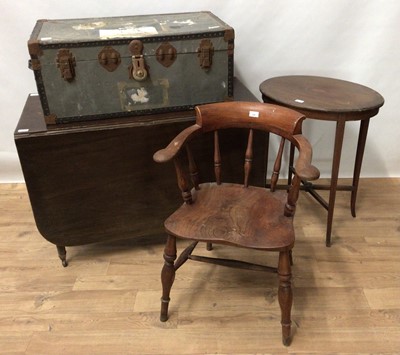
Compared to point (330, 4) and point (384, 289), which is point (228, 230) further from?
point (330, 4)

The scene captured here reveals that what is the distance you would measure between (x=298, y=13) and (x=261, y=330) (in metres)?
1.60

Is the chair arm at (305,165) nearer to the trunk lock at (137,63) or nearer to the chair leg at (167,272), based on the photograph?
the chair leg at (167,272)

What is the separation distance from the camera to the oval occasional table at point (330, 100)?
1.72 meters

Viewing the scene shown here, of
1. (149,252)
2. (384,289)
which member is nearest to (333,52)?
(384,289)

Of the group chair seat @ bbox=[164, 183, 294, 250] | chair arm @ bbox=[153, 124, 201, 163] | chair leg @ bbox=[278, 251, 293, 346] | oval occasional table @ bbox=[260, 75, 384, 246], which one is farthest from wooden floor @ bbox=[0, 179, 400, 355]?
chair arm @ bbox=[153, 124, 201, 163]

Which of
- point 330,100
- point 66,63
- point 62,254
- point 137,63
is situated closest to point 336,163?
point 330,100

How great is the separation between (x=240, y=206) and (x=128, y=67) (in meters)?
0.73

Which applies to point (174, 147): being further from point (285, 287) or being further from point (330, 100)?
point (330, 100)

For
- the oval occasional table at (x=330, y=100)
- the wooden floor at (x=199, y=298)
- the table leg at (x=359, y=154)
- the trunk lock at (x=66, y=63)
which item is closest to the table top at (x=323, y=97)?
the oval occasional table at (x=330, y=100)

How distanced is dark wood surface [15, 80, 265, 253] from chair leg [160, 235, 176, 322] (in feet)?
1.24

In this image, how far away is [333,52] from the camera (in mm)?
2264

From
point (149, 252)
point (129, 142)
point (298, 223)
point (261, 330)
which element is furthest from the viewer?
point (298, 223)

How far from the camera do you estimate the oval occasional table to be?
1.72 meters

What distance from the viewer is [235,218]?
1.54 metres
